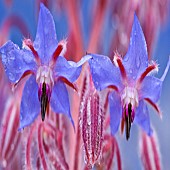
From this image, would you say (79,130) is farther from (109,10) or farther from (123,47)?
(109,10)

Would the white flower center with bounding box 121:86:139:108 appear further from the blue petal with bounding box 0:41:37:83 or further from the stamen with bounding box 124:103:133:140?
the blue petal with bounding box 0:41:37:83

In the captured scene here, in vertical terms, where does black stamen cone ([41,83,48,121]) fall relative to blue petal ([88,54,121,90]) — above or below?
below

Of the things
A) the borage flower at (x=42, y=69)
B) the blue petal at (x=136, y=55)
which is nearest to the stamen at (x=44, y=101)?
the borage flower at (x=42, y=69)

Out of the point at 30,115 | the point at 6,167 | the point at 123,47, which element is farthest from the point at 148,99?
the point at 123,47

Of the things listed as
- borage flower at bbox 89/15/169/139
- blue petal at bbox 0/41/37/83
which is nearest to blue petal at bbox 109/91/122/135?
borage flower at bbox 89/15/169/139

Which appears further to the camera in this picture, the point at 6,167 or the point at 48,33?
the point at 6,167

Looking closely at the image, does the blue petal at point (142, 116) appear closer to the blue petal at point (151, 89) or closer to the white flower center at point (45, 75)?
the blue petal at point (151, 89)

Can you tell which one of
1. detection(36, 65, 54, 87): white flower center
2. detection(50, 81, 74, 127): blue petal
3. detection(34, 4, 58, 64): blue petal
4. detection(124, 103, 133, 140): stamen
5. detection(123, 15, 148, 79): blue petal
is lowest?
A: detection(124, 103, 133, 140): stamen
